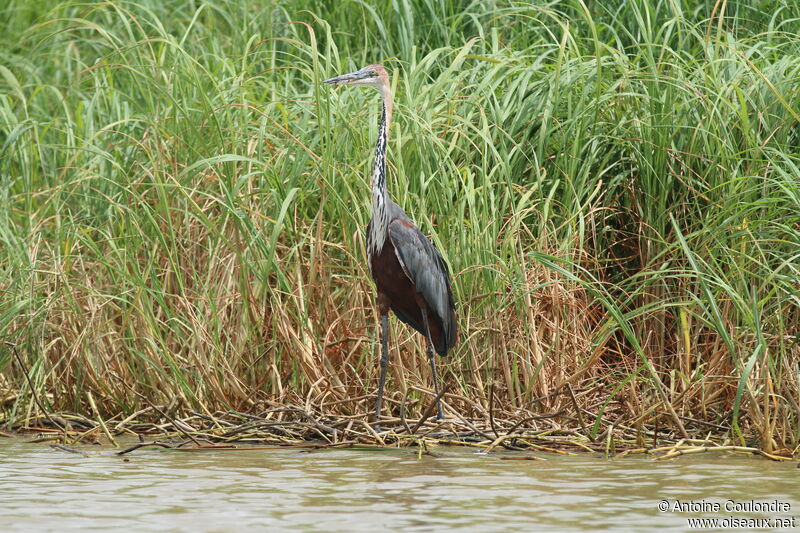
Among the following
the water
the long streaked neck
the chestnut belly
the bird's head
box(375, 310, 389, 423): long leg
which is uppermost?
the bird's head

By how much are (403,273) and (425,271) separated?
11 centimetres

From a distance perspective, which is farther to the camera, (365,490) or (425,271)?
(425,271)

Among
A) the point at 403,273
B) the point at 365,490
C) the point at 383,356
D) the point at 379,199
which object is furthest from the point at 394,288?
the point at 365,490

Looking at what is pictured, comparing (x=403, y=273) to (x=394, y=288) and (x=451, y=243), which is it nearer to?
(x=394, y=288)

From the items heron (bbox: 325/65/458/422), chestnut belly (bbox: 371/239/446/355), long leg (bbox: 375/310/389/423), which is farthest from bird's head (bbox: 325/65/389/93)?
long leg (bbox: 375/310/389/423)

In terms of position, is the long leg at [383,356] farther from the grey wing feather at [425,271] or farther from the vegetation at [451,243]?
the grey wing feather at [425,271]

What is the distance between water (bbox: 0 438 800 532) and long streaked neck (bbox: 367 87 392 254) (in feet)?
3.40

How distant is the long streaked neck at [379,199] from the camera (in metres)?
5.68

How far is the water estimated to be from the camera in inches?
152

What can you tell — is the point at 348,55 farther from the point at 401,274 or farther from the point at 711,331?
the point at 711,331

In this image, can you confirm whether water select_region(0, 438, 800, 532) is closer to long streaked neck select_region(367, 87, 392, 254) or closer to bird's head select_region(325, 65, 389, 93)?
long streaked neck select_region(367, 87, 392, 254)

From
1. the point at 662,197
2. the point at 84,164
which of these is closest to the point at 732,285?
the point at 662,197

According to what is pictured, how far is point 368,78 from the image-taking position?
612cm

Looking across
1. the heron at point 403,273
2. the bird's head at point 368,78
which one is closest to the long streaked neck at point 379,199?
the heron at point 403,273
